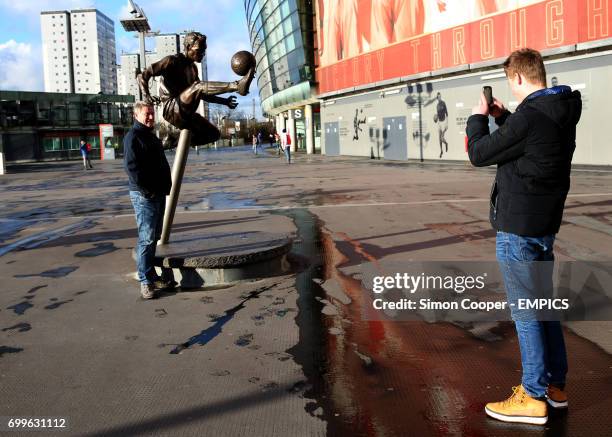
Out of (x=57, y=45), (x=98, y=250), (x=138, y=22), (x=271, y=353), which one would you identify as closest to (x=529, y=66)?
(x=271, y=353)

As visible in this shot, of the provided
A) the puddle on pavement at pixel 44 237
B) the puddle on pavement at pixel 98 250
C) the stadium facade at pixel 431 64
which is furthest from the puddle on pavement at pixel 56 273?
the stadium facade at pixel 431 64

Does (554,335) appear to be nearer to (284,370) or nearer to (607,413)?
(607,413)

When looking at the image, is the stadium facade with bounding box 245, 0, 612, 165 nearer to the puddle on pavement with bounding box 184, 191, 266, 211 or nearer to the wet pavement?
the puddle on pavement with bounding box 184, 191, 266, 211

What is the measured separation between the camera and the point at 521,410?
312 centimetres

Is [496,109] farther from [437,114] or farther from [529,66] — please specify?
[437,114]

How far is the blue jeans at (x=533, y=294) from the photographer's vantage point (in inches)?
121

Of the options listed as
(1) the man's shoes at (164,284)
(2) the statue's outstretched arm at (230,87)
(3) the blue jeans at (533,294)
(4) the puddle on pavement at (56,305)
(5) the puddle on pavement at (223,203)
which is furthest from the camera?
(5) the puddle on pavement at (223,203)

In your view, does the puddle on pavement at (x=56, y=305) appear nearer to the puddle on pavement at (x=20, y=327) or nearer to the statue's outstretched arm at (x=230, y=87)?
the puddle on pavement at (x=20, y=327)

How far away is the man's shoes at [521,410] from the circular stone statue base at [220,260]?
365cm

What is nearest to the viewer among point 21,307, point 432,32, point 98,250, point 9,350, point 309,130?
point 9,350

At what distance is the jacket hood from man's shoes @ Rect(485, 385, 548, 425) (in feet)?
4.63

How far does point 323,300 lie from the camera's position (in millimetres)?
5645

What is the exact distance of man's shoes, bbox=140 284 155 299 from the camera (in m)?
5.88

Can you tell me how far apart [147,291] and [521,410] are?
386cm
